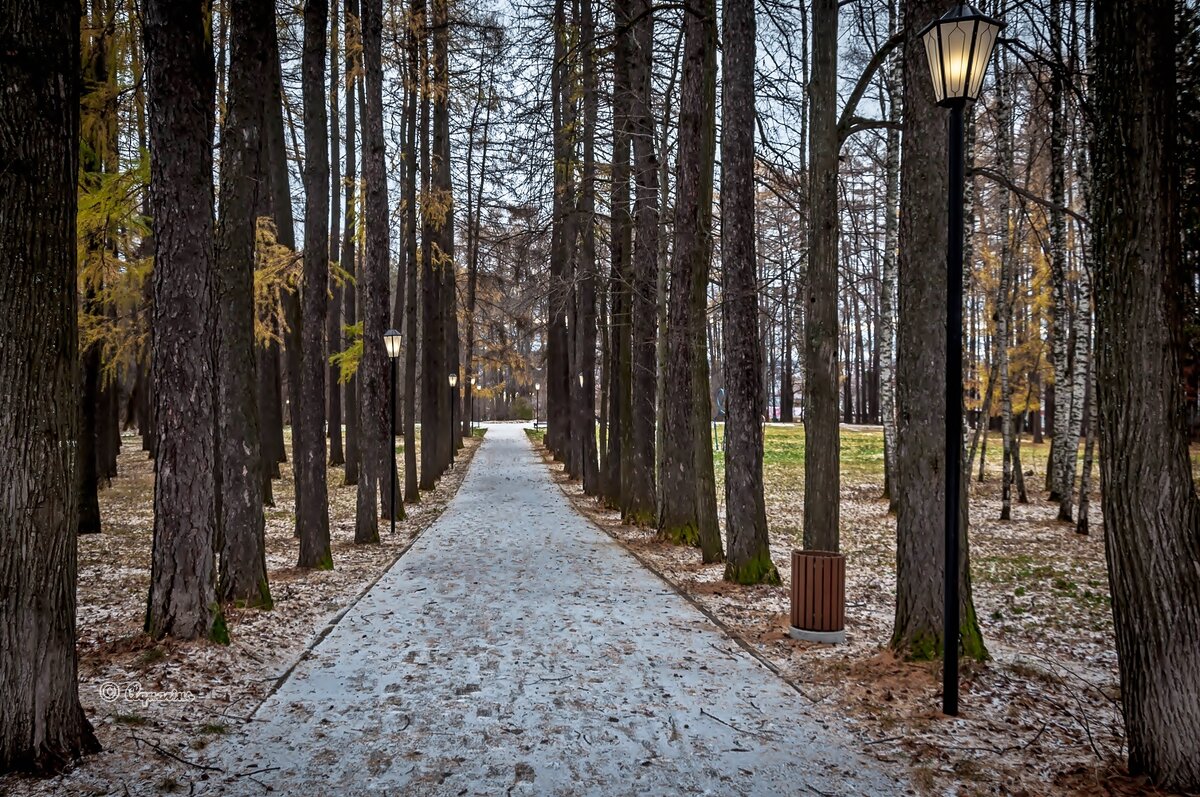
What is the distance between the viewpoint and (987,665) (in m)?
5.80

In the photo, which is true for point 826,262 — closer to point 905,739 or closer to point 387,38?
point 905,739

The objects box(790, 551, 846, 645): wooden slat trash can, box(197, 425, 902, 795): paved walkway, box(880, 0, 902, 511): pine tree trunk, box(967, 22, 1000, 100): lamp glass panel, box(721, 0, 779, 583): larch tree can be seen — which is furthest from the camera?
box(880, 0, 902, 511): pine tree trunk

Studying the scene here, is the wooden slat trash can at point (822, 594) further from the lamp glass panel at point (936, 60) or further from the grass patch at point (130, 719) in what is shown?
the grass patch at point (130, 719)

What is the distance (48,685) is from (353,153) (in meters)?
14.8

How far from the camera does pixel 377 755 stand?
425 centimetres

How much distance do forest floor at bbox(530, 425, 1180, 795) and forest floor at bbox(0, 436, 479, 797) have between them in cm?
361

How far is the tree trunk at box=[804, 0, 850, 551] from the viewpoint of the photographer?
841 centimetres

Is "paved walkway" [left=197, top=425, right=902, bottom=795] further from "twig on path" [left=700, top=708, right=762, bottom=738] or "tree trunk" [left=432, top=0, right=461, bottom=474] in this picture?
"tree trunk" [left=432, top=0, right=461, bottom=474]

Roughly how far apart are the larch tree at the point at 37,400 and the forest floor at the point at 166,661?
295mm

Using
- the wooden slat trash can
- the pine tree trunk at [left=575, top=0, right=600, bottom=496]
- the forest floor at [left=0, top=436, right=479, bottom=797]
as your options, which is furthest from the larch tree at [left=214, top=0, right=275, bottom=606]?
the pine tree trunk at [left=575, top=0, right=600, bottom=496]

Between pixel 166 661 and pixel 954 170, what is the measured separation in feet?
20.1

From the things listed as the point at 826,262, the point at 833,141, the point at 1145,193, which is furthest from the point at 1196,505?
the point at 833,141

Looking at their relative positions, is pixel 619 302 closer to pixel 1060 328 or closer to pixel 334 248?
pixel 1060 328

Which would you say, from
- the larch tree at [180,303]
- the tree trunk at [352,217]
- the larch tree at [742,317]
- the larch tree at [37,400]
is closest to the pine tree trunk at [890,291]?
the larch tree at [742,317]
